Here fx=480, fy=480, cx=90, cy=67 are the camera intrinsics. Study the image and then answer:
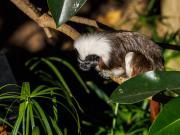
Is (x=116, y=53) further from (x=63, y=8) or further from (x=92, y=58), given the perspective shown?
(x=63, y=8)

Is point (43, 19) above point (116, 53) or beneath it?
above

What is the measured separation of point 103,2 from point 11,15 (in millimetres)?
920

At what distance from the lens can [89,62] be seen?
6.37 feet

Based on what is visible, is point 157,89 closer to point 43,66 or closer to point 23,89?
point 23,89

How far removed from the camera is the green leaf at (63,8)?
1.18 meters

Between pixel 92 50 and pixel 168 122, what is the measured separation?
0.83m

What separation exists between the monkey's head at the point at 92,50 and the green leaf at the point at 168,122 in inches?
30.2

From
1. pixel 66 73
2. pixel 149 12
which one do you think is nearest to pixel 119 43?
pixel 66 73

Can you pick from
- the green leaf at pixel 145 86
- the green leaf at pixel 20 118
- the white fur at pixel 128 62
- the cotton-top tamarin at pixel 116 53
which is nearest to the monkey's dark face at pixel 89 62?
the cotton-top tamarin at pixel 116 53

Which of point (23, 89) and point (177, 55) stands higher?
point (23, 89)

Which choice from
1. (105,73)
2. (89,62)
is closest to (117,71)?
(105,73)

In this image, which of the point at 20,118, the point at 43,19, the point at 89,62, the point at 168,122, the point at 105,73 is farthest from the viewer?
the point at 105,73

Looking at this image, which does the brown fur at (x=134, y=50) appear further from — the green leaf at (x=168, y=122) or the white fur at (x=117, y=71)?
the green leaf at (x=168, y=122)

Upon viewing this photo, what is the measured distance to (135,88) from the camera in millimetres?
1236
